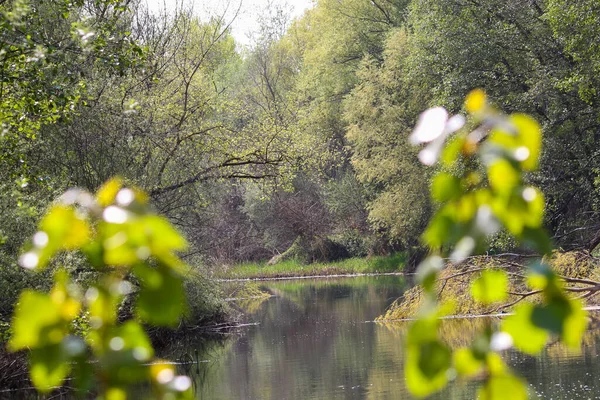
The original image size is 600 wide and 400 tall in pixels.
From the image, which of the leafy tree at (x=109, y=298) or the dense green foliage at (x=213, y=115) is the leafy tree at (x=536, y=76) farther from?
the leafy tree at (x=109, y=298)

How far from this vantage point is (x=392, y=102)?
31.4 meters

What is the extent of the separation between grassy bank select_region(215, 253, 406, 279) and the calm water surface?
1396cm

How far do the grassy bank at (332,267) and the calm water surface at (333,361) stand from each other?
45.8 feet

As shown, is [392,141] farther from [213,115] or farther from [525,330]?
[525,330]

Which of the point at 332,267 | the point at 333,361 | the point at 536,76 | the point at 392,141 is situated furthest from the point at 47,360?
the point at 332,267

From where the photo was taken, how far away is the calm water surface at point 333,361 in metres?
11.7

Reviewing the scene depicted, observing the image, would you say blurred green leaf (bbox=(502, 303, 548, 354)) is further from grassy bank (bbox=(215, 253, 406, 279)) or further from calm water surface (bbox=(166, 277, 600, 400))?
grassy bank (bbox=(215, 253, 406, 279))

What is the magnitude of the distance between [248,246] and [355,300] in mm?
13792

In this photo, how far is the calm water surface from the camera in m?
11.7

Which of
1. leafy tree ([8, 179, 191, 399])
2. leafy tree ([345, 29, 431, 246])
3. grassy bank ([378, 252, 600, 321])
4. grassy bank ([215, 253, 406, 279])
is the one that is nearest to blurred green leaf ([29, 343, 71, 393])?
leafy tree ([8, 179, 191, 399])

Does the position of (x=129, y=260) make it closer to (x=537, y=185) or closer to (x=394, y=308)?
(x=394, y=308)

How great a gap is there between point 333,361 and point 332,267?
22.9 m

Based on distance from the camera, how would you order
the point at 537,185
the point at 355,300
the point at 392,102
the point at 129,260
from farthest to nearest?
the point at 392,102 → the point at 355,300 → the point at 537,185 → the point at 129,260

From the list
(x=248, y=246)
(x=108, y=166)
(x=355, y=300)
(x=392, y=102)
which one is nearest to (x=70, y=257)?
(x=108, y=166)
